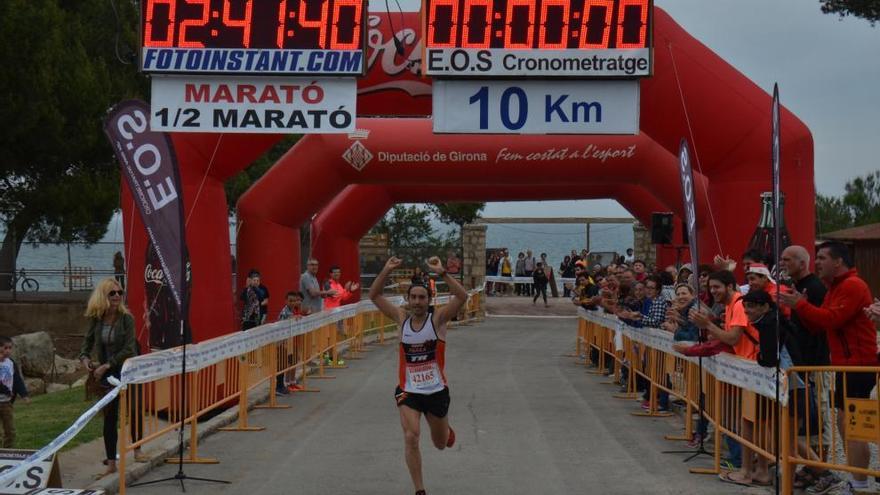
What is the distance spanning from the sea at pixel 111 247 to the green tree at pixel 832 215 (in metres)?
8.57

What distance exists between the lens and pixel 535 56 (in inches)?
484

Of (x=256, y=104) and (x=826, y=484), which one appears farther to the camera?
(x=256, y=104)

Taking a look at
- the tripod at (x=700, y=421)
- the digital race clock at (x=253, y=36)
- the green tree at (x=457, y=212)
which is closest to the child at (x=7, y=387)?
the digital race clock at (x=253, y=36)

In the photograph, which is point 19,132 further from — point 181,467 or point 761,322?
point 761,322

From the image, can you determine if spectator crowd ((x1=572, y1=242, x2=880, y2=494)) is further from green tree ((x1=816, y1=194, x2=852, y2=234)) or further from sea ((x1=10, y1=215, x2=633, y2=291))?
green tree ((x1=816, y1=194, x2=852, y2=234))

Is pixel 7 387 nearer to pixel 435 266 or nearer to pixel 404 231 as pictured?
pixel 435 266

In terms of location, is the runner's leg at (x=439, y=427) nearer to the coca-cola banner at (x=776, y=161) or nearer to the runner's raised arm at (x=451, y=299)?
the runner's raised arm at (x=451, y=299)

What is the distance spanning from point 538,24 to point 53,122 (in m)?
22.1

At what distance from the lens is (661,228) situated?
20859 millimetres

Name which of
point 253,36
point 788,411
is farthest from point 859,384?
point 253,36

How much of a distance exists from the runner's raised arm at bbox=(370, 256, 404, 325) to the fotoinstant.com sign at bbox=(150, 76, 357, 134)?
9.86ft

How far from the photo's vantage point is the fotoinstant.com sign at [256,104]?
476 inches

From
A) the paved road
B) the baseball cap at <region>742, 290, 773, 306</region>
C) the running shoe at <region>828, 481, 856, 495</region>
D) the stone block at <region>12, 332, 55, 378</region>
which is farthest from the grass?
the running shoe at <region>828, 481, 856, 495</region>

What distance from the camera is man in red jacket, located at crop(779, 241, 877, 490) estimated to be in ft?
26.4
